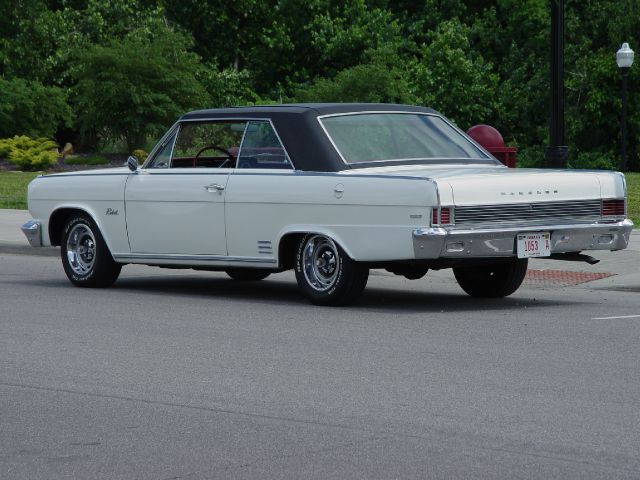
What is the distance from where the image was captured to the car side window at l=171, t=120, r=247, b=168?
1264cm

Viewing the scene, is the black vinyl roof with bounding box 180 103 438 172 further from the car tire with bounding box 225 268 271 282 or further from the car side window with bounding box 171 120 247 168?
the car tire with bounding box 225 268 271 282

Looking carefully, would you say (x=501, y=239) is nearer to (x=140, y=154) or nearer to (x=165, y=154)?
(x=165, y=154)

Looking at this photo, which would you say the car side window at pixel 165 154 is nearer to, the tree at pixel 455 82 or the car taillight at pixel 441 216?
the car taillight at pixel 441 216

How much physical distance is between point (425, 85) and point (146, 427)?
42271 millimetres

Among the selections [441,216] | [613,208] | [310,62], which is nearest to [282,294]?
[441,216]

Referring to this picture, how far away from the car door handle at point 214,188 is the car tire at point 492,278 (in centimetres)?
212

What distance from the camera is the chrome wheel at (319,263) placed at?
11555 mm

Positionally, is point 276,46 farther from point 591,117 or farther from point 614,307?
point 614,307

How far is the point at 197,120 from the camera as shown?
13.0m

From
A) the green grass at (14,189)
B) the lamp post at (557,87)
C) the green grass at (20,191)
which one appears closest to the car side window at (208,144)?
the lamp post at (557,87)

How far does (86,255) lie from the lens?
13.6 m

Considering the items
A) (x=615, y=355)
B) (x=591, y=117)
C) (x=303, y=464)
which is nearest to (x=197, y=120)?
(x=615, y=355)

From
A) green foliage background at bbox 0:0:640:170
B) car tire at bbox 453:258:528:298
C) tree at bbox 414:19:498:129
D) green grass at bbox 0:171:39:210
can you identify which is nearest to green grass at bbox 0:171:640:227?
green grass at bbox 0:171:39:210

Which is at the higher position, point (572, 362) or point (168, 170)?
point (168, 170)
